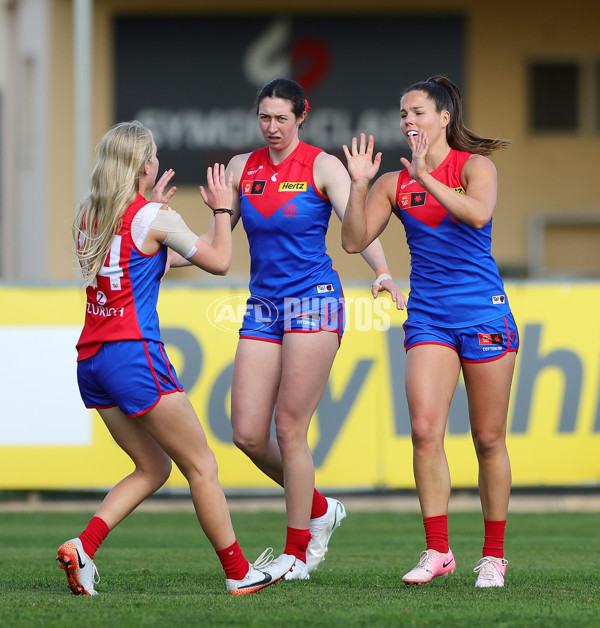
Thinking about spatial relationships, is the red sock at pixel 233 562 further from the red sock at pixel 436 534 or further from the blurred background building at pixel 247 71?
the blurred background building at pixel 247 71

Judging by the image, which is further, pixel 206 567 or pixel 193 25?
pixel 193 25

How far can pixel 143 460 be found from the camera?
199 inches

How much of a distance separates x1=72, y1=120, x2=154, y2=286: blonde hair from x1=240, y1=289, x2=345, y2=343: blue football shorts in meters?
0.98

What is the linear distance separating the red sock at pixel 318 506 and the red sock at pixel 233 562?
3.14 ft

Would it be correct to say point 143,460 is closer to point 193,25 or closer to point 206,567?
point 206,567

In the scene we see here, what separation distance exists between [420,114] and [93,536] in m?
2.33

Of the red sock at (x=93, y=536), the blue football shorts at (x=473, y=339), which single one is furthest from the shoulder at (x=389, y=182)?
the red sock at (x=93, y=536)

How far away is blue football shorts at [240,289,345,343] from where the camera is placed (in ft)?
18.0

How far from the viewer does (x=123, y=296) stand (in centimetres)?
476

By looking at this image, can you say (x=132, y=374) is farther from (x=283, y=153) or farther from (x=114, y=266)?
(x=283, y=153)

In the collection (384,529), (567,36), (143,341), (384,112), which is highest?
(567,36)

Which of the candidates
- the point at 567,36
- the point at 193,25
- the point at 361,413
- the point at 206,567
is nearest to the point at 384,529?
the point at 361,413

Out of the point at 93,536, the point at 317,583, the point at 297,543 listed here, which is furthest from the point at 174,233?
the point at 317,583

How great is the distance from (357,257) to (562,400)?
1075cm
